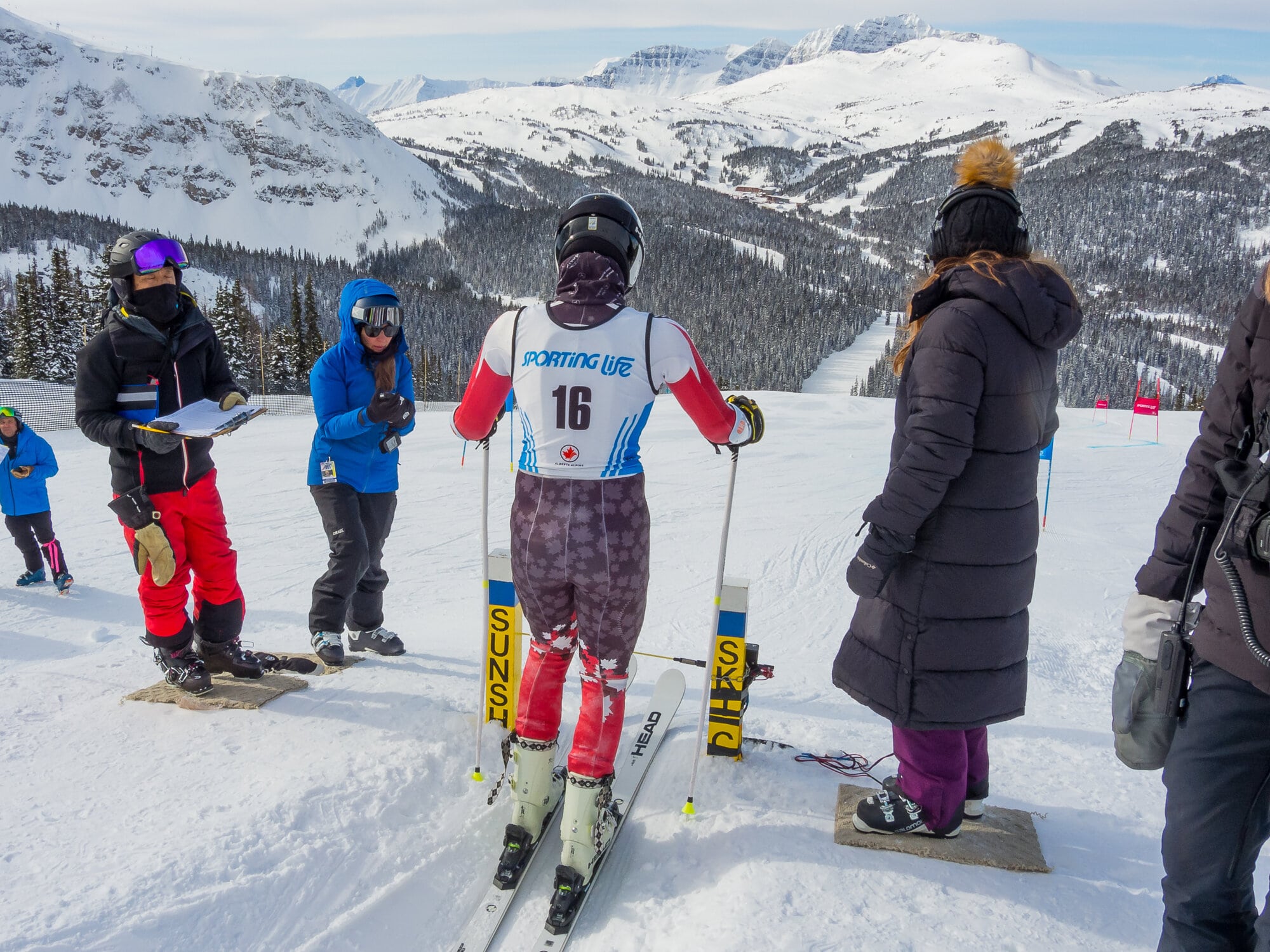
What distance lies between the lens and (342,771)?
2943mm

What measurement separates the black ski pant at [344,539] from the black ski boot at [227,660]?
0.40 m

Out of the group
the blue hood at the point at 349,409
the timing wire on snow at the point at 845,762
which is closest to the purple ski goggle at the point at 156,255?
the blue hood at the point at 349,409

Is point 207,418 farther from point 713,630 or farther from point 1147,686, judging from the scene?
point 1147,686

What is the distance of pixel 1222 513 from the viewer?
5.66 feet

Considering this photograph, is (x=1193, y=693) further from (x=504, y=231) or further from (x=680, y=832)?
(x=504, y=231)

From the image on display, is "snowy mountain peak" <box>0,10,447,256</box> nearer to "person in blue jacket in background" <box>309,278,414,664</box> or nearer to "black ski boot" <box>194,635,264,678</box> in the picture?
"person in blue jacket in background" <box>309,278,414,664</box>

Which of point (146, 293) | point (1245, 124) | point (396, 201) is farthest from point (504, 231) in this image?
point (1245, 124)

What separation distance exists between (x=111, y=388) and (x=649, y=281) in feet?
328

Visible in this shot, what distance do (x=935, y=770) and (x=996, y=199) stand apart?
6.27 ft

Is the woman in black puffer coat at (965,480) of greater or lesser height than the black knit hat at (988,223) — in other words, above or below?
below

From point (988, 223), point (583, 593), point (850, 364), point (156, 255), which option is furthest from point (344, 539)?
point (850, 364)

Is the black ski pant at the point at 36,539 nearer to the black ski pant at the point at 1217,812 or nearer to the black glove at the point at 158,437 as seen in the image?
the black glove at the point at 158,437

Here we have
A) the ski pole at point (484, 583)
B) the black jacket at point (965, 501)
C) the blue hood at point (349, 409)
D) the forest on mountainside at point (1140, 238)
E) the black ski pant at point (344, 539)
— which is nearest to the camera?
the black jacket at point (965, 501)

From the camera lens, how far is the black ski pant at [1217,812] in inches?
62.2
